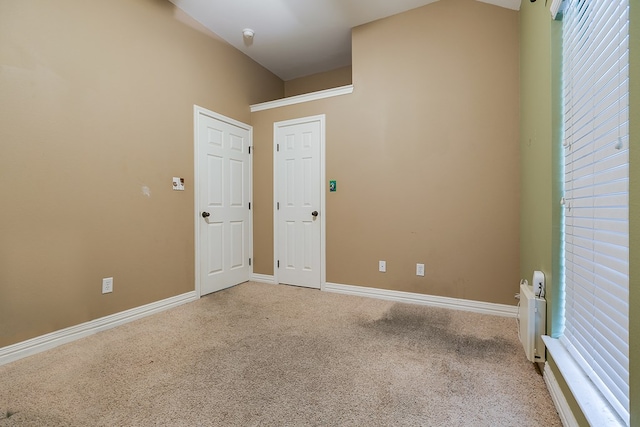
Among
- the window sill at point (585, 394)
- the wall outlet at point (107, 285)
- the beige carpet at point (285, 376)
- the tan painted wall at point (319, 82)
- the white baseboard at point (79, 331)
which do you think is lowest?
the beige carpet at point (285, 376)

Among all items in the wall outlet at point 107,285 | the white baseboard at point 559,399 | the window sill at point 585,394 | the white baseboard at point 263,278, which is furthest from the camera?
the white baseboard at point 263,278

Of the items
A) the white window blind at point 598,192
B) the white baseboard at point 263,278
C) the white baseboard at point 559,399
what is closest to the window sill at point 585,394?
the white window blind at point 598,192

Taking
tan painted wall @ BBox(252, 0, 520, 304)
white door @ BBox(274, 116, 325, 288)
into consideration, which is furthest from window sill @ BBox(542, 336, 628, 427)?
white door @ BBox(274, 116, 325, 288)

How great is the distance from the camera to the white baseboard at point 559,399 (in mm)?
1209

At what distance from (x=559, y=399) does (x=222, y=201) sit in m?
3.29

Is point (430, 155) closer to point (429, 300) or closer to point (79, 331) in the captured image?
point (429, 300)

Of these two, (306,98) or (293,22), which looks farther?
(306,98)

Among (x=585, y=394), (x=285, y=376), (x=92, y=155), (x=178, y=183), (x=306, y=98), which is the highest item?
(x=306, y=98)

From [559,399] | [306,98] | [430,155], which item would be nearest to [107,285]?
[306,98]

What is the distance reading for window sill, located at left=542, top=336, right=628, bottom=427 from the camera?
93 centimetres

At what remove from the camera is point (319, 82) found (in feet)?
14.3

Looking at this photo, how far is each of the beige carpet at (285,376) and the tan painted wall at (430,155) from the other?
637 mm

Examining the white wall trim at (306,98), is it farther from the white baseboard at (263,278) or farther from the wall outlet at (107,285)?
the wall outlet at (107,285)

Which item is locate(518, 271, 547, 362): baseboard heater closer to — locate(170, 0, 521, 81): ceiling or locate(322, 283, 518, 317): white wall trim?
locate(322, 283, 518, 317): white wall trim
